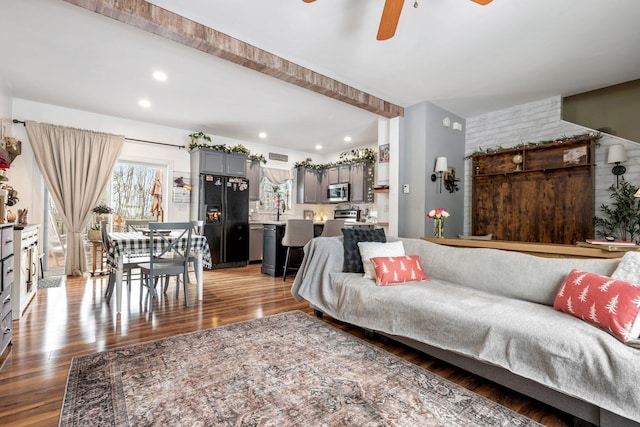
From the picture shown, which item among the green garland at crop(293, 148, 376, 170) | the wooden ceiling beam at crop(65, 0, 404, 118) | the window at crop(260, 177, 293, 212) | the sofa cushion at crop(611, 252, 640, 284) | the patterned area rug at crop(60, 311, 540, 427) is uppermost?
the wooden ceiling beam at crop(65, 0, 404, 118)

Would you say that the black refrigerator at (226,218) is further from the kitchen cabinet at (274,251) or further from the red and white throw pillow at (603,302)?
the red and white throw pillow at (603,302)

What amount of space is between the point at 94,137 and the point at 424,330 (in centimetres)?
556

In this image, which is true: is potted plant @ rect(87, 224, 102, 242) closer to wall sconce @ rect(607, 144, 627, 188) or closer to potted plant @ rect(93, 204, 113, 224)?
potted plant @ rect(93, 204, 113, 224)

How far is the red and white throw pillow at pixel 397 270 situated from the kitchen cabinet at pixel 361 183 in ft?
12.3

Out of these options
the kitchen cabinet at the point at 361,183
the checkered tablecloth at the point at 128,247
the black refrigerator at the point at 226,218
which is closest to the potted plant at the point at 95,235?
the black refrigerator at the point at 226,218

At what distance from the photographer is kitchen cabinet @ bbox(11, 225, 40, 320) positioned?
9.39 ft

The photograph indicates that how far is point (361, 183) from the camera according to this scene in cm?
662

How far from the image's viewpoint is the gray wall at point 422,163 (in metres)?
4.62

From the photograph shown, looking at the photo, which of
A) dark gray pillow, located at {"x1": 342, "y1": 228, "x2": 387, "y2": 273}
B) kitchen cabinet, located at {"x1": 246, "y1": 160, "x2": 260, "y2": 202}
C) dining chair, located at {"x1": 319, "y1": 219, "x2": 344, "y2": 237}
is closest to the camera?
dark gray pillow, located at {"x1": 342, "y1": 228, "x2": 387, "y2": 273}

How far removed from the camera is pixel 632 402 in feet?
4.17

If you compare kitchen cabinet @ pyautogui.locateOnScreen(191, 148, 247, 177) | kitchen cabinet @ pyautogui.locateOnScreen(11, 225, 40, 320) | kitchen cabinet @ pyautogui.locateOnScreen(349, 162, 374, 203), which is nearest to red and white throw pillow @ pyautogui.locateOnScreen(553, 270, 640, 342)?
kitchen cabinet @ pyautogui.locateOnScreen(11, 225, 40, 320)

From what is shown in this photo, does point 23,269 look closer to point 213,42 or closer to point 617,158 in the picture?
point 213,42

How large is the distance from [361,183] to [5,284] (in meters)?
5.53

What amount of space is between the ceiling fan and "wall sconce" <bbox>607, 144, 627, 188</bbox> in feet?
10.3
